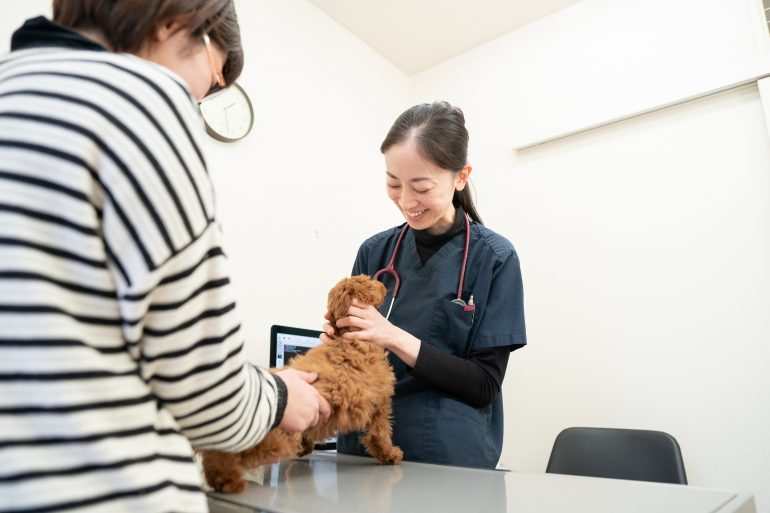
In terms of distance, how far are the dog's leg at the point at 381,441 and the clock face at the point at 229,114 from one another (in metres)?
1.55

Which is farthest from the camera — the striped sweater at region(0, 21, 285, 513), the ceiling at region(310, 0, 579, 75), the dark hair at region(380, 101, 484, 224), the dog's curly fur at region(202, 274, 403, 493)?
the ceiling at region(310, 0, 579, 75)

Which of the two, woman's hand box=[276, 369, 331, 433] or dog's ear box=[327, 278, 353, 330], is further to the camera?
dog's ear box=[327, 278, 353, 330]

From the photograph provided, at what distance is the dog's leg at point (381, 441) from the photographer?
3.50ft

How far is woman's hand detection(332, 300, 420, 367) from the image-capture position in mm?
1086

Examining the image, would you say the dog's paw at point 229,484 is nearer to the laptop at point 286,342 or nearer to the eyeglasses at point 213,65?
the eyeglasses at point 213,65

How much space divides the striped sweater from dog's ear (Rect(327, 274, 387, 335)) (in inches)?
25.3

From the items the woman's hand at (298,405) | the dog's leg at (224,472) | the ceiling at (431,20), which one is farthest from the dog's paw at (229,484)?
the ceiling at (431,20)

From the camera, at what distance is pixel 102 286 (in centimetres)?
44

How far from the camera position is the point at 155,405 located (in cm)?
49

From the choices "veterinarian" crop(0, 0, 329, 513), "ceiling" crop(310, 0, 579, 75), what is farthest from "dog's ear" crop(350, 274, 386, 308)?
"ceiling" crop(310, 0, 579, 75)

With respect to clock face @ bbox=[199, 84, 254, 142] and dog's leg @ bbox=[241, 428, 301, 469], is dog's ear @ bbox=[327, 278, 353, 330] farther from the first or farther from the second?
clock face @ bbox=[199, 84, 254, 142]

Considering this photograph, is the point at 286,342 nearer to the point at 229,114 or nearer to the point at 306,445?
the point at 306,445

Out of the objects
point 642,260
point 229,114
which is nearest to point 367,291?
point 229,114

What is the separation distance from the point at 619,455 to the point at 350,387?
160 cm
